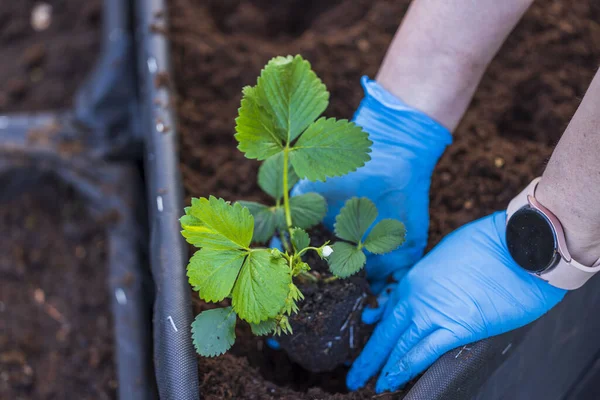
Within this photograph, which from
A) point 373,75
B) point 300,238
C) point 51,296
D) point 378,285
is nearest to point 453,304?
point 378,285

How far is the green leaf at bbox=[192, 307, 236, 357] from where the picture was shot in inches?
38.6

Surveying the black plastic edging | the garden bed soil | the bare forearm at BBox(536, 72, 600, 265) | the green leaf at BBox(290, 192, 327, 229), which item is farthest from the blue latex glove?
the garden bed soil

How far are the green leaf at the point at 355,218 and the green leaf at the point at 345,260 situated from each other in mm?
31

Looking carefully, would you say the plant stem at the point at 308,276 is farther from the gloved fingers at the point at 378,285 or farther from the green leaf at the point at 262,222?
the gloved fingers at the point at 378,285

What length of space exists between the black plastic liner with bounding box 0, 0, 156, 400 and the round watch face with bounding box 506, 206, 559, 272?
3.27 feet

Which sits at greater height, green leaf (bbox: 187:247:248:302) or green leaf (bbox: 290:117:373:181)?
green leaf (bbox: 290:117:373:181)

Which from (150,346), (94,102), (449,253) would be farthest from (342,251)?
(94,102)

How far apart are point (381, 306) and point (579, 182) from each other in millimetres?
450

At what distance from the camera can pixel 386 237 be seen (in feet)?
3.45

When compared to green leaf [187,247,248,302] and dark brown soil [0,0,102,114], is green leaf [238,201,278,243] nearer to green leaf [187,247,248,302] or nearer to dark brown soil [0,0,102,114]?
green leaf [187,247,248,302]

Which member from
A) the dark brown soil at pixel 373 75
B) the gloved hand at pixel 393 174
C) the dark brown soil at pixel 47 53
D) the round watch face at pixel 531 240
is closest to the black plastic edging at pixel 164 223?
the dark brown soil at pixel 373 75

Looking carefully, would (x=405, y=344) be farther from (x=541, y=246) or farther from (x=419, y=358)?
(x=541, y=246)

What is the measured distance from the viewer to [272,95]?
0.98 meters

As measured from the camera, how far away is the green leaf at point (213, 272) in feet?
3.03
